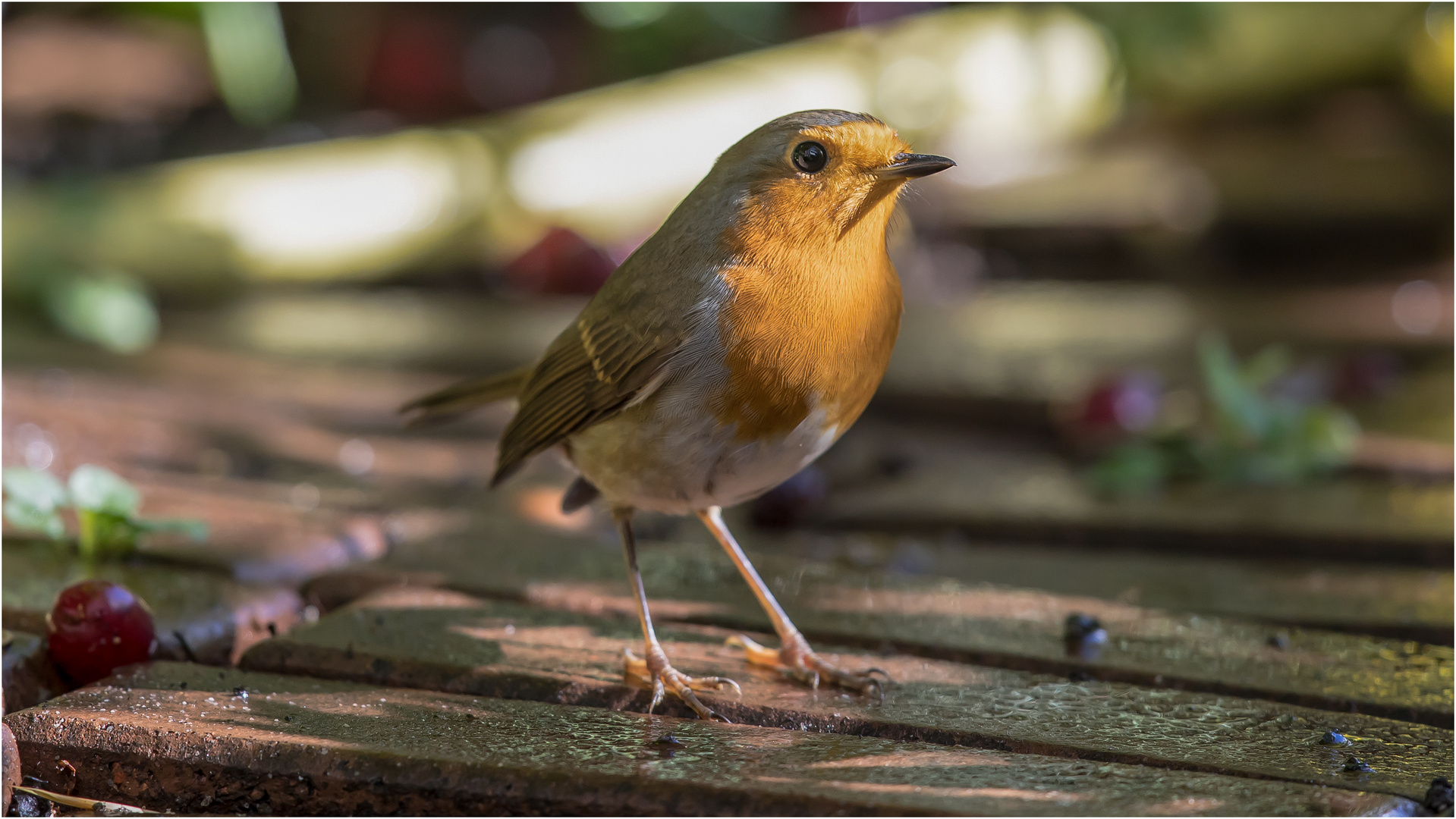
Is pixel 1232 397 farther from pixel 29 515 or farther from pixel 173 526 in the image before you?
pixel 29 515

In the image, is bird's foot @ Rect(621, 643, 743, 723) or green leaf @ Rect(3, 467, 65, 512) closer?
bird's foot @ Rect(621, 643, 743, 723)

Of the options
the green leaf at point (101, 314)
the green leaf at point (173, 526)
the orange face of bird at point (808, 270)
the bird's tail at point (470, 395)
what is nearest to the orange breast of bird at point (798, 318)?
the orange face of bird at point (808, 270)

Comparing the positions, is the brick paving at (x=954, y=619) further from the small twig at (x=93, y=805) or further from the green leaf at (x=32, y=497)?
the small twig at (x=93, y=805)

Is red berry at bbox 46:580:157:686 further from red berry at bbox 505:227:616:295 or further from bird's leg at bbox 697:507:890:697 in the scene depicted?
red berry at bbox 505:227:616:295

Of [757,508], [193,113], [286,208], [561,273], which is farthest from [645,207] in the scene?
[757,508]

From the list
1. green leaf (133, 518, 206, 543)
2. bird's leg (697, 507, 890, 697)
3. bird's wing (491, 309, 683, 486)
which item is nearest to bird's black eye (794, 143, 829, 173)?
bird's wing (491, 309, 683, 486)

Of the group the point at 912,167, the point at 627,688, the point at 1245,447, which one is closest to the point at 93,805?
the point at 627,688
